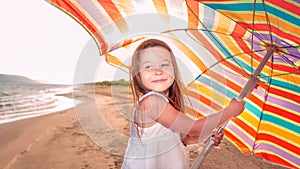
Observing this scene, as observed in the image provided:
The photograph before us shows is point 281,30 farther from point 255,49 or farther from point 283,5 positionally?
point 255,49

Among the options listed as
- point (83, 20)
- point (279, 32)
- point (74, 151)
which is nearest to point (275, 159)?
point (279, 32)

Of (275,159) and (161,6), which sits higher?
(161,6)

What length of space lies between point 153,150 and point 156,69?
1.56 feet

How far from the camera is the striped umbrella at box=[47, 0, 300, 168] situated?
1.94 meters

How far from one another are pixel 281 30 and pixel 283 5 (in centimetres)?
33

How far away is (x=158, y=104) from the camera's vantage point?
1778 millimetres

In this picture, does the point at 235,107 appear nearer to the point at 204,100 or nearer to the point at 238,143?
the point at 204,100

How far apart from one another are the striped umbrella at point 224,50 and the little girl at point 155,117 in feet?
0.48

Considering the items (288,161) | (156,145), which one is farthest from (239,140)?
(156,145)

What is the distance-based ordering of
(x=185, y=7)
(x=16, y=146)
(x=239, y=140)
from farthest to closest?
1. (x=16, y=146)
2. (x=239, y=140)
3. (x=185, y=7)

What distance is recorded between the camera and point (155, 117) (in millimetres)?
1773

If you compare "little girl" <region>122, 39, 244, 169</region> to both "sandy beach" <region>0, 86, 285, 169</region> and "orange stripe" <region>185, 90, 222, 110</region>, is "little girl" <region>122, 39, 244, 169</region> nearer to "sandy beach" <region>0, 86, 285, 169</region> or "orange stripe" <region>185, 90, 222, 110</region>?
"orange stripe" <region>185, 90, 222, 110</region>

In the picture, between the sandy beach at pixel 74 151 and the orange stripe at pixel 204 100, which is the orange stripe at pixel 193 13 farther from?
the sandy beach at pixel 74 151

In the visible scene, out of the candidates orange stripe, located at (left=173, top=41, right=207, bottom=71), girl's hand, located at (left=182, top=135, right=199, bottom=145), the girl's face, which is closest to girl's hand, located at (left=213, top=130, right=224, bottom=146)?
girl's hand, located at (left=182, top=135, right=199, bottom=145)
